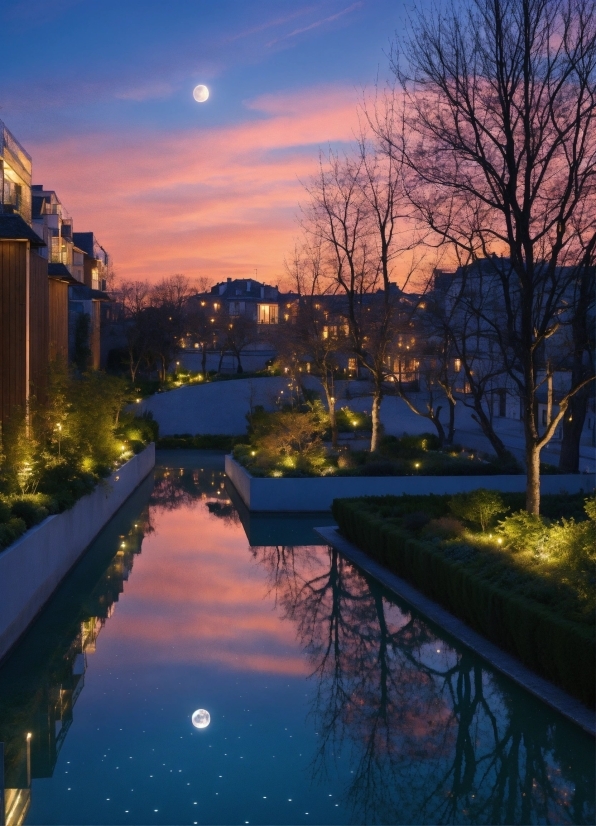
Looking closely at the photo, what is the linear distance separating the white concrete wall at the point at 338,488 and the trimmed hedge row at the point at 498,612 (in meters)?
5.85

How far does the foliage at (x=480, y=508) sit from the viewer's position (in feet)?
43.6

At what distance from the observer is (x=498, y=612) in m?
8.91

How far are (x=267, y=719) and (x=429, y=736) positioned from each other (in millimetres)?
1354

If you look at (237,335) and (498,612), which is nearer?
(498,612)

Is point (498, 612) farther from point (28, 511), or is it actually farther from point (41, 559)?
point (28, 511)

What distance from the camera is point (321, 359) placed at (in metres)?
30.6

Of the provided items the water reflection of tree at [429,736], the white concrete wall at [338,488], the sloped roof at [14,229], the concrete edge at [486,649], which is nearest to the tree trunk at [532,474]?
the concrete edge at [486,649]

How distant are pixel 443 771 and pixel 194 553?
30.4 ft

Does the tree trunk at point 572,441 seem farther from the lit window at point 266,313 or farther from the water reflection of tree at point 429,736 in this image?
the lit window at point 266,313

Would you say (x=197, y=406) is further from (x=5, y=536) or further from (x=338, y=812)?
(x=338, y=812)

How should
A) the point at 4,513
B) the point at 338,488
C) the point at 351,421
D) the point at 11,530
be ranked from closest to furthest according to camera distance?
the point at 11,530
the point at 4,513
the point at 338,488
the point at 351,421

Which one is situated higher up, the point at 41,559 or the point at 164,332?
the point at 164,332

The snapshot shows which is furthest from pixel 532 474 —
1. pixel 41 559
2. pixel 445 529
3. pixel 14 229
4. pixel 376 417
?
pixel 376 417

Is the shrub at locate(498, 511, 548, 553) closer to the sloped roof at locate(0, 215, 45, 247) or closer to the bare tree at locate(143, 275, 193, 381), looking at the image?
the sloped roof at locate(0, 215, 45, 247)
